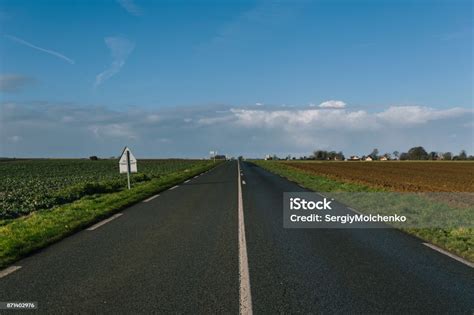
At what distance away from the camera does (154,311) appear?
15.4 ft

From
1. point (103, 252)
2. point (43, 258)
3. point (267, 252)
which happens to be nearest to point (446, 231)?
point (267, 252)

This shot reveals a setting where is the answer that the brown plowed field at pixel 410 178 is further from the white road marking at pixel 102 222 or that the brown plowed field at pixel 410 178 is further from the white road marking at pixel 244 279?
the white road marking at pixel 244 279

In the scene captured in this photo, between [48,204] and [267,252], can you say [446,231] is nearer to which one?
[267,252]

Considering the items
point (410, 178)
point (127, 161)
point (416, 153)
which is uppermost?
point (416, 153)

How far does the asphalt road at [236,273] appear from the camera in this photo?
4.95 meters

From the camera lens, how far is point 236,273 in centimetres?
623

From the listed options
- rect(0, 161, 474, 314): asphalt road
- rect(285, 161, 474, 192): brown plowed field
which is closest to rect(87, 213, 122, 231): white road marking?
rect(0, 161, 474, 314): asphalt road

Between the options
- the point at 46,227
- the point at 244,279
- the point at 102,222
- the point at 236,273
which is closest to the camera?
the point at 244,279

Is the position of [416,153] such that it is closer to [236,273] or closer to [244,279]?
[236,273]

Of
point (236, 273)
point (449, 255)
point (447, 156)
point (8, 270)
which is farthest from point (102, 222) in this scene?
point (447, 156)

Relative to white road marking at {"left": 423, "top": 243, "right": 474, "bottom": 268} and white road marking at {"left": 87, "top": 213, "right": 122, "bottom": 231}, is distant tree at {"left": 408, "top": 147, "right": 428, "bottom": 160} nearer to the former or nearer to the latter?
white road marking at {"left": 87, "top": 213, "right": 122, "bottom": 231}

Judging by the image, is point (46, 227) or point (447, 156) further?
point (447, 156)

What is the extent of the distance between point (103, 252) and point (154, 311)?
10.5 feet

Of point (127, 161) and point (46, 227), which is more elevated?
point (127, 161)
